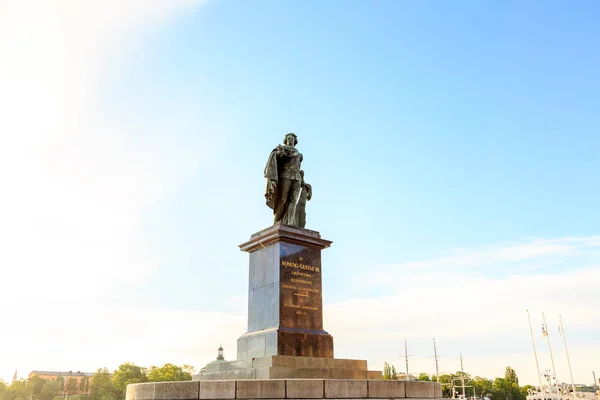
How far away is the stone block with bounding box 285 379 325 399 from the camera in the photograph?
9.59 metres

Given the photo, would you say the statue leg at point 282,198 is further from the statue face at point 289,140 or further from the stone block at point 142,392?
the stone block at point 142,392

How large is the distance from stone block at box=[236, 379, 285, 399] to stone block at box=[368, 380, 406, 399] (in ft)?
6.52

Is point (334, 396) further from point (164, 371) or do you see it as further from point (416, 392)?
point (164, 371)

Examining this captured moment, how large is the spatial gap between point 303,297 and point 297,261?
960 mm

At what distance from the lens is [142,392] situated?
10.4 metres

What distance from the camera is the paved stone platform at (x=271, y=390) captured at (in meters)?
9.51

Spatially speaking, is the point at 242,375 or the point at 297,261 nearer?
the point at 242,375

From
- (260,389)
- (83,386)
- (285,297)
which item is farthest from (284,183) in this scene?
(83,386)

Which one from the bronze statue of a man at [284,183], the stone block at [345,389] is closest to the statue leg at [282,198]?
the bronze statue of a man at [284,183]

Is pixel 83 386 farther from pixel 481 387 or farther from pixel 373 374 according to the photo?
pixel 373 374

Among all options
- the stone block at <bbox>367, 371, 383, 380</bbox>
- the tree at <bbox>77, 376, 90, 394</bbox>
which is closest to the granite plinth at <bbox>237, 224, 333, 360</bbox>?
the stone block at <bbox>367, 371, 383, 380</bbox>

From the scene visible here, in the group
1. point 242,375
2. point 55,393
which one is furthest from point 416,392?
point 55,393

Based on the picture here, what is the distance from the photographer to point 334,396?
9898mm

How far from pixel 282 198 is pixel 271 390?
6.52 m
